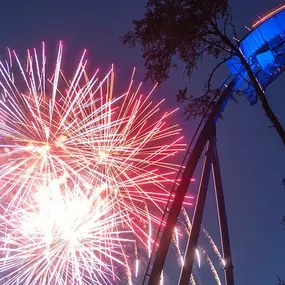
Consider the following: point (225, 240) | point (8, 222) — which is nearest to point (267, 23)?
point (225, 240)

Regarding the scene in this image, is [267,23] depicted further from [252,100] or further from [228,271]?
[228,271]

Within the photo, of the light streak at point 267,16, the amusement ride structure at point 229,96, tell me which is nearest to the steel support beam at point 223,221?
the amusement ride structure at point 229,96

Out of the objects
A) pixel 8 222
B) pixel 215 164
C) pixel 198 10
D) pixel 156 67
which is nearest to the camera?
pixel 198 10

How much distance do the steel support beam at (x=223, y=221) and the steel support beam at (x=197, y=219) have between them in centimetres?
48

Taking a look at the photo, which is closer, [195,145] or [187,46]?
[187,46]

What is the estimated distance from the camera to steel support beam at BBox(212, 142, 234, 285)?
1548 centimetres

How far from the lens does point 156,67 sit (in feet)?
44.3

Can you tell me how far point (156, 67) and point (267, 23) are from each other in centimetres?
532

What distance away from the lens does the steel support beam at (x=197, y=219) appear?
13784mm

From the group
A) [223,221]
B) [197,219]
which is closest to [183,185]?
[197,219]

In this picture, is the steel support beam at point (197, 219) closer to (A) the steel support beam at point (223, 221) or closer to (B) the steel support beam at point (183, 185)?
(A) the steel support beam at point (223, 221)

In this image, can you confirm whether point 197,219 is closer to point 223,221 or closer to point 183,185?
point 183,185

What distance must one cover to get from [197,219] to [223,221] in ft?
5.98

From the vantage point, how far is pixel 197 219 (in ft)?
48.2
